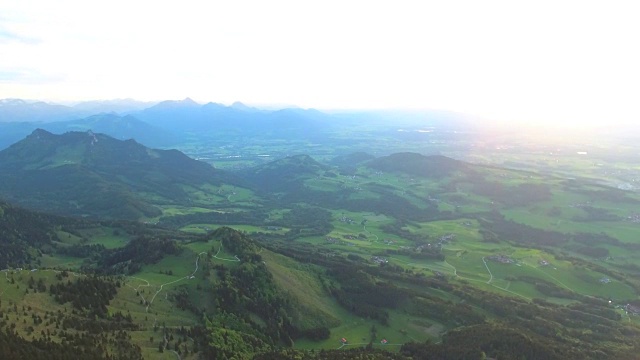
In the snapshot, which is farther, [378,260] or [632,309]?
[378,260]

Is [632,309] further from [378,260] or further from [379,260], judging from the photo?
[378,260]

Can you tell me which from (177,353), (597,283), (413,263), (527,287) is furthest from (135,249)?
(597,283)

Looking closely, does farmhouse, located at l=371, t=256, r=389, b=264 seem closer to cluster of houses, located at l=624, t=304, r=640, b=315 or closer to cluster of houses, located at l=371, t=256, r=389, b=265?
cluster of houses, located at l=371, t=256, r=389, b=265

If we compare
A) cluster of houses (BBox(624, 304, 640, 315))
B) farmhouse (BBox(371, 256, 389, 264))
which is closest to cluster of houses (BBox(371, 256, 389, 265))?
farmhouse (BBox(371, 256, 389, 264))

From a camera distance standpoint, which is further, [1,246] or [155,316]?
[1,246]

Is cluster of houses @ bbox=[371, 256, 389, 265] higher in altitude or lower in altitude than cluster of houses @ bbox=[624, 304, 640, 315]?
higher

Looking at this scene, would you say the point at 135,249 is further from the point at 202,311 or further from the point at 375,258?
the point at 375,258

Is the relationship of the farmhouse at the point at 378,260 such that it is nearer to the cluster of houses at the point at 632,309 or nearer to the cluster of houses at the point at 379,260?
the cluster of houses at the point at 379,260

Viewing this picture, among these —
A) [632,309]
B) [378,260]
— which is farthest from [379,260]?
[632,309]

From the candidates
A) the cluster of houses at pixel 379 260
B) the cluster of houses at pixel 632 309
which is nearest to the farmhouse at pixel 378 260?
the cluster of houses at pixel 379 260

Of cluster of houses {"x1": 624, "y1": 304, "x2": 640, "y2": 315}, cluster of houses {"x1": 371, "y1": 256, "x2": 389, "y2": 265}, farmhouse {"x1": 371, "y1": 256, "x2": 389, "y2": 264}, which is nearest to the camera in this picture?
cluster of houses {"x1": 624, "y1": 304, "x2": 640, "y2": 315}

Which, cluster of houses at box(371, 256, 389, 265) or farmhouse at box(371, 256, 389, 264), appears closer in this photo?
cluster of houses at box(371, 256, 389, 265)
